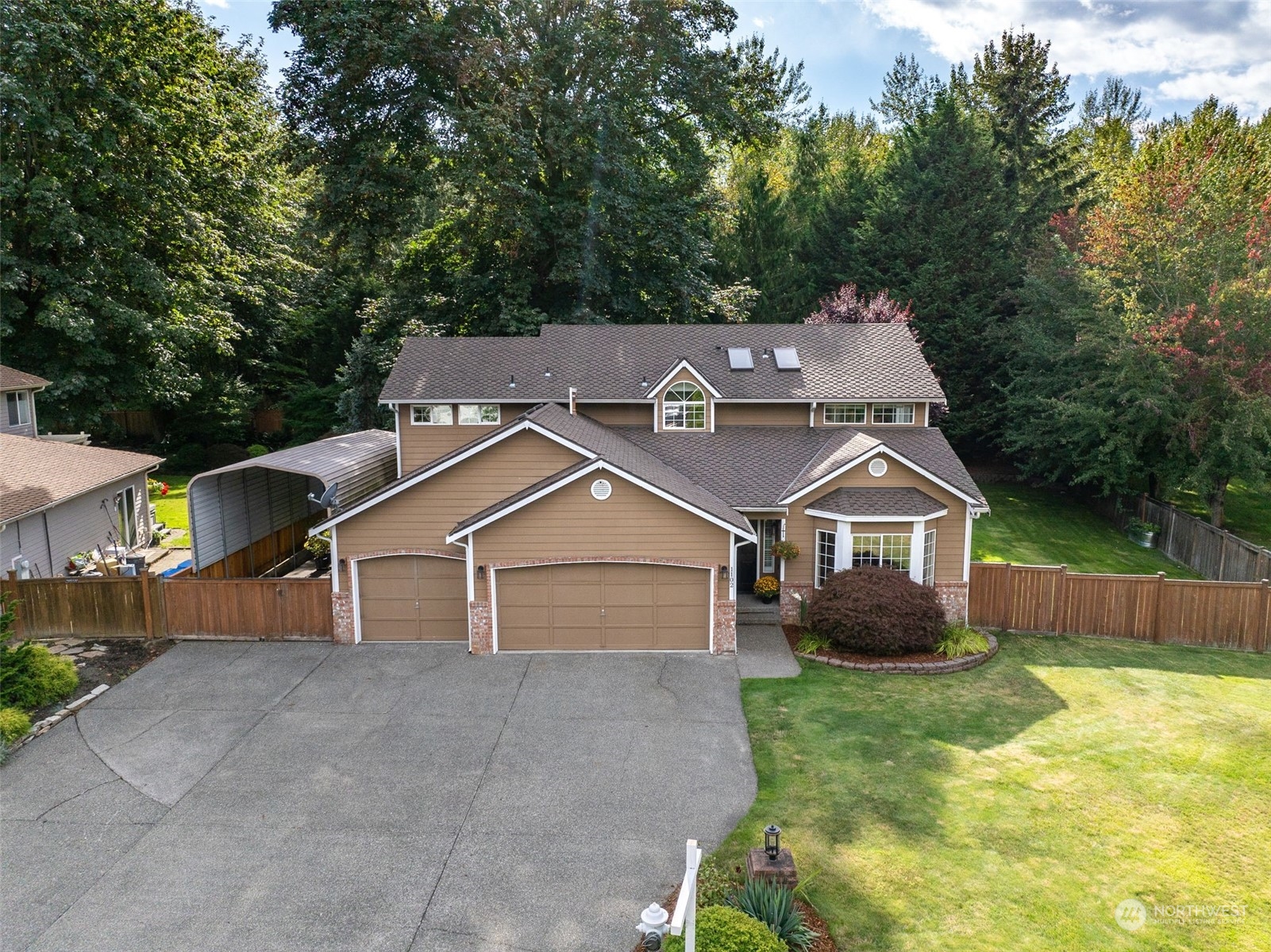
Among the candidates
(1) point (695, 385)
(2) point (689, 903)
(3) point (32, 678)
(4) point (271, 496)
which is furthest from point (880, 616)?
(4) point (271, 496)

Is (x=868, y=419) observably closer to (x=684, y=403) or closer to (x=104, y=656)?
(x=684, y=403)

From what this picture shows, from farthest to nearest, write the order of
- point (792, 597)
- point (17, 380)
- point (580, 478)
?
point (17, 380) < point (792, 597) < point (580, 478)

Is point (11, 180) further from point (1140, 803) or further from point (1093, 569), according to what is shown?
point (1093, 569)

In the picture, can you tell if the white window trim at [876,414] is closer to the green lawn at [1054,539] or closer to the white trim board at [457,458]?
the green lawn at [1054,539]

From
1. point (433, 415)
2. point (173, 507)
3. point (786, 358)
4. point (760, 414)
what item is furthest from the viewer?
point (173, 507)

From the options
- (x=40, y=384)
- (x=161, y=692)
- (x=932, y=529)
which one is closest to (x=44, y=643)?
(x=161, y=692)

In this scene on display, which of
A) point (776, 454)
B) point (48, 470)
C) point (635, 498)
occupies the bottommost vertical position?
point (635, 498)

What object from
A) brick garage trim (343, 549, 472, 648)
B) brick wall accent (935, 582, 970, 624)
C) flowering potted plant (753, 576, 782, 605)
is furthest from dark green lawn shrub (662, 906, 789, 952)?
brick wall accent (935, 582, 970, 624)
